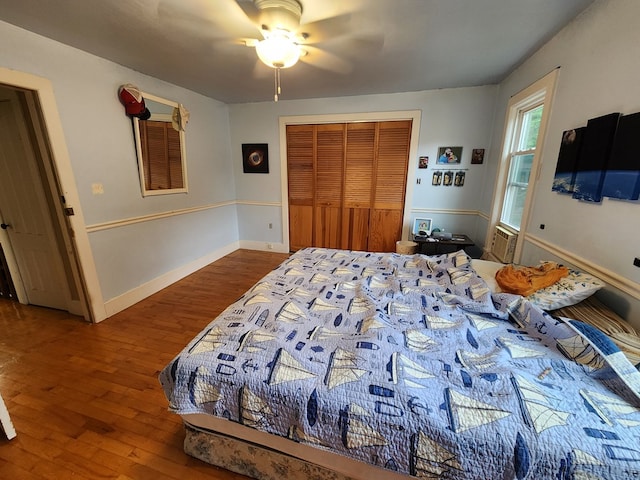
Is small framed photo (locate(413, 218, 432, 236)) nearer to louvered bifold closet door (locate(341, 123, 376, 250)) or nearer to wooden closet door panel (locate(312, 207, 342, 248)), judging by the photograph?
louvered bifold closet door (locate(341, 123, 376, 250))

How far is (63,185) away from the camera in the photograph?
2.18 m

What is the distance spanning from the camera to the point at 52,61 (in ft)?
6.76

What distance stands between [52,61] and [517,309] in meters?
3.78

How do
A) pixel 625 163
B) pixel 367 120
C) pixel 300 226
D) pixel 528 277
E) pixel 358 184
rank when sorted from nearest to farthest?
pixel 625 163, pixel 528 277, pixel 367 120, pixel 358 184, pixel 300 226

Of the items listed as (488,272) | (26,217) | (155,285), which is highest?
(26,217)

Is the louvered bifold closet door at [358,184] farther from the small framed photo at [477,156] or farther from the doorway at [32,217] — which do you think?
the doorway at [32,217]

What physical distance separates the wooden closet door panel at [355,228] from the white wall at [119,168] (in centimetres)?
209

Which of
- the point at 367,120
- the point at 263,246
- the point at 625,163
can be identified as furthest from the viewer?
the point at 263,246

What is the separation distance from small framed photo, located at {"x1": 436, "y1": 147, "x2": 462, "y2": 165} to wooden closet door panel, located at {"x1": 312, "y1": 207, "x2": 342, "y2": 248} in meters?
1.59

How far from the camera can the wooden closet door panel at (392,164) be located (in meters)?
3.61

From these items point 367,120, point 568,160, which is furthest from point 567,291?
point 367,120

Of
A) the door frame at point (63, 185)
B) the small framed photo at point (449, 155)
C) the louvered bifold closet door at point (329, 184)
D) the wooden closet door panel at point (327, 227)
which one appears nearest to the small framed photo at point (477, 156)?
the small framed photo at point (449, 155)

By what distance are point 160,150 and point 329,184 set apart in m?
2.26

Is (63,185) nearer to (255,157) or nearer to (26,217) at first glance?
(26,217)
